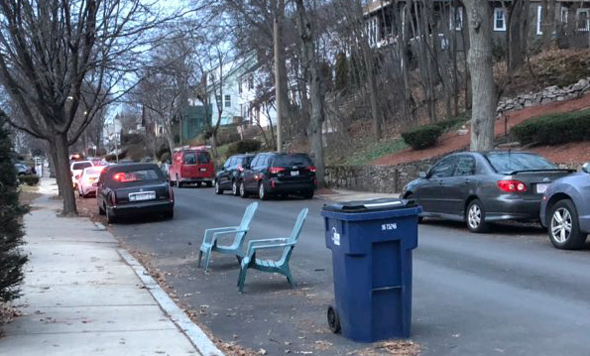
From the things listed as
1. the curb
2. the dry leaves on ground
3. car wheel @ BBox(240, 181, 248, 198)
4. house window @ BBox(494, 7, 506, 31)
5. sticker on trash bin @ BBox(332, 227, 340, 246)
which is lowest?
the dry leaves on ground

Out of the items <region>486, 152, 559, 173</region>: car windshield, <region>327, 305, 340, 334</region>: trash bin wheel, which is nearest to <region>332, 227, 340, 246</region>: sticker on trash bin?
<region>327, 305, 340, 334</region>: trash bin wheel

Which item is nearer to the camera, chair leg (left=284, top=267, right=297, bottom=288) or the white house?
chair leg (left=284, top=267, right=297, bottom=288)

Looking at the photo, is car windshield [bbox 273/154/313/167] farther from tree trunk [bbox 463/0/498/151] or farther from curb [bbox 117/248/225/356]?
curb [bbox 117/248/225/356]

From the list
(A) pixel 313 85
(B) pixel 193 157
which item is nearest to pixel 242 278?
(A) pixel 313 85

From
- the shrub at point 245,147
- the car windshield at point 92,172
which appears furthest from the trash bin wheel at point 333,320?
the shrub at point 245,147

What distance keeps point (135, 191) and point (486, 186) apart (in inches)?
365

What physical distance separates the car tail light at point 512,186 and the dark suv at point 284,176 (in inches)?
476

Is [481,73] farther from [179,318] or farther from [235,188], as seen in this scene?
[179,318]

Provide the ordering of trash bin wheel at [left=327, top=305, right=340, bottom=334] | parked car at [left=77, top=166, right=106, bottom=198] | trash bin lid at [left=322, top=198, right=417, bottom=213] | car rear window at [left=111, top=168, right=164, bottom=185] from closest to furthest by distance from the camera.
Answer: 1. trash bin lid at [left=322, top=198, right=417, bottom=213]
2. trash bin wheel at [left=327, top=305, right=340, bottom=334]
3. car rear window at [left=111, top=168, right=164, bottom=185]
4. parked car at [left=77, top=166, right=106, bottom=198]

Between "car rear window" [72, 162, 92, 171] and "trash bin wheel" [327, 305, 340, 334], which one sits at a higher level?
"car rear window" [72, 162, 92, 171]

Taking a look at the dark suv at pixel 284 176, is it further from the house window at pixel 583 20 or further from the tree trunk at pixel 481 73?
the house window at pixel 583 20

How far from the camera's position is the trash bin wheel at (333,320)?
6.68 m

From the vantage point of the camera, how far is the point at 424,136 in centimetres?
2756

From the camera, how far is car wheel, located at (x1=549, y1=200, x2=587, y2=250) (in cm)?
1084
